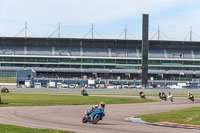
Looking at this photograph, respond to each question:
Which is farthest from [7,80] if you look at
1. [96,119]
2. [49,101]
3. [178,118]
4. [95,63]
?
[96,119]

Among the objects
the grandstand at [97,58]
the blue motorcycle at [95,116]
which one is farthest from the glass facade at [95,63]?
the blue motorcycle at [95,116]

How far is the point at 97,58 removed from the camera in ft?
483

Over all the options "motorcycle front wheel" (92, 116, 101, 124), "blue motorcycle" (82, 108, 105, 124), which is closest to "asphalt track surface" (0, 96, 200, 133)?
"motorcycle front wheel" (92, 116, 101, 124)

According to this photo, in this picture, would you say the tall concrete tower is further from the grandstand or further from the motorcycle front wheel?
the motorcycle front wheel

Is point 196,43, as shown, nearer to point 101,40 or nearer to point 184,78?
point 184,78

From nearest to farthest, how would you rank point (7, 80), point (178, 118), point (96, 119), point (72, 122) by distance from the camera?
point (96, 119) < point (72, 122) < point (178, 118) < point (7, 80)

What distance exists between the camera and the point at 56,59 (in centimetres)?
14675

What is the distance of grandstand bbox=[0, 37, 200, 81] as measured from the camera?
477 ft

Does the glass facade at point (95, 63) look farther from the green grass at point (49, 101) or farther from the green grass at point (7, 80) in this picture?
the green grass at point (49, 101)

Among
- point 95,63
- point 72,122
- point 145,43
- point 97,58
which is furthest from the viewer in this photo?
point 97,58

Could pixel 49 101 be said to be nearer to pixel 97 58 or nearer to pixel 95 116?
pixel 95 116

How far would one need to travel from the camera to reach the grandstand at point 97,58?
146 metres

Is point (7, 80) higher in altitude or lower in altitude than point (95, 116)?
higher

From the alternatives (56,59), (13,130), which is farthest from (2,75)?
(13,130)
